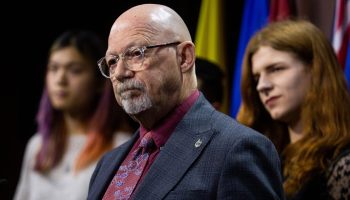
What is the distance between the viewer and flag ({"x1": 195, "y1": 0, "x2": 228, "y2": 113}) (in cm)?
378

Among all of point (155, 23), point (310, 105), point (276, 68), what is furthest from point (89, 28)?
point (155, 23)

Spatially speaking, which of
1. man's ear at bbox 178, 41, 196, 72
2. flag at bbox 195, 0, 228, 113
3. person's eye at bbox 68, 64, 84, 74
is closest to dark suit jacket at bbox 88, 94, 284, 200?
man's ear at bbox 178, 41, 196, 72

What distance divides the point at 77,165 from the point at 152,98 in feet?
5.00

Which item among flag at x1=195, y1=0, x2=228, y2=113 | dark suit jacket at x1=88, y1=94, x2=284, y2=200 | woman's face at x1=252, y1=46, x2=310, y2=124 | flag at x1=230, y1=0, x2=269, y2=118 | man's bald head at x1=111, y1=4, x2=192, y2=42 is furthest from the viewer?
flag at x1=195, y1=0, x2=228, y2=113

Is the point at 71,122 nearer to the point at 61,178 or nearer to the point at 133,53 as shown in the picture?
the point at 61,178

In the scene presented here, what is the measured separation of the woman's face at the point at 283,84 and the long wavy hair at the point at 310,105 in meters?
0.03

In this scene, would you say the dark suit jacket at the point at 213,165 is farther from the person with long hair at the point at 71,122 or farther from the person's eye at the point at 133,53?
the person with long hair at the point at 71,122

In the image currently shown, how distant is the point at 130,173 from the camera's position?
2.05 metres

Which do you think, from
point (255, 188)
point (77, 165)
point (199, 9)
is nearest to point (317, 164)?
point (255, 188)

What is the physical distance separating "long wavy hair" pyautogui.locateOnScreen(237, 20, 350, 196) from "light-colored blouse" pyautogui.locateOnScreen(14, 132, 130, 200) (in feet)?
3.09

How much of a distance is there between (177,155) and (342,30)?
1514mm

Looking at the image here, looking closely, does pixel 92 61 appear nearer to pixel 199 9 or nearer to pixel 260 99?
pixel 199 9

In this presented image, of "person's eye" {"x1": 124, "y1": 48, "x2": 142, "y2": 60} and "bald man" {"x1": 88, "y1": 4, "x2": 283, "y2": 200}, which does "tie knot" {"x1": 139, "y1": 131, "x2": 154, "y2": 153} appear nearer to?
"bald man" {"x1": 88, "y1": 4, "x2": 283, "y2": 200}

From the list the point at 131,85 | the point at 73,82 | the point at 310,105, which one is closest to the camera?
the point at 131,85
